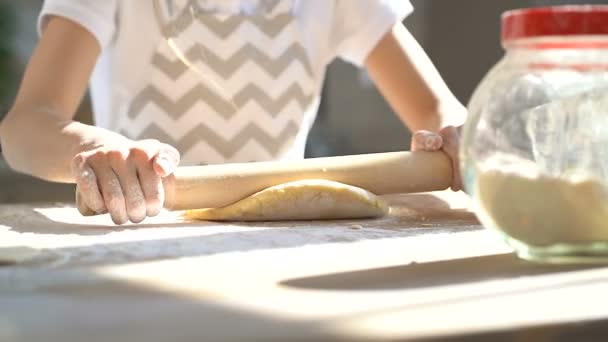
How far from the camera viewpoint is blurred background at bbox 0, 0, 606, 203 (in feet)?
7.50

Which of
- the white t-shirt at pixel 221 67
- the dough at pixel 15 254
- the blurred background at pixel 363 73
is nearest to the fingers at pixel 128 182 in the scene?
the dough at pixel 15 254

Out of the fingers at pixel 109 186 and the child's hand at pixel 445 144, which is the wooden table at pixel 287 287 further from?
the child's hand at pixel 445 144

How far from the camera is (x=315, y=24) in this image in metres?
1.22

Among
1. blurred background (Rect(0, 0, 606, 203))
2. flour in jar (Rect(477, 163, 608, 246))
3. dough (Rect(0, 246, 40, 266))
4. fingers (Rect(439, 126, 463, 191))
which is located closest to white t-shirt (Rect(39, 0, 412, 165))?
fingers (Rect(439, 126, 463, 191))

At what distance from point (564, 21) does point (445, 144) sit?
350 millimetres

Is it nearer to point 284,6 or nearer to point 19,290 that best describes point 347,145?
point 284,6

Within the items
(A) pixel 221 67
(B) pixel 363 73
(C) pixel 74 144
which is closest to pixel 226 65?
(A) pixel 221 67

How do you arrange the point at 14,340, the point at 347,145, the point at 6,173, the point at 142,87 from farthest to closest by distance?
1. the point at 347,145
2. the point at 6,173
3. the point at 142,87
4. the point at 14,340

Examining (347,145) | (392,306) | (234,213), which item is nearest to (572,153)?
(392,306)

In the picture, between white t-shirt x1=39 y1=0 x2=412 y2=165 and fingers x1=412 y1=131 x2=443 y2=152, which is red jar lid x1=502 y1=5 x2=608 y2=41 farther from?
white t-shirt x1=39 y1=0 x2=412 y2=165

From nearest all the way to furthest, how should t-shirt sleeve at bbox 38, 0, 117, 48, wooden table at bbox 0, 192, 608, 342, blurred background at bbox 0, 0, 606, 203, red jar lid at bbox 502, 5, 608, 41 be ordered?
wooden table at bbox 0, 192, 608, 342 → red jar lid at bbox 502, 5, 608, 41 → t-shirt sleeve at bbox 38, 0, 117, 48 → blurred background at bbox 0, 0, 606, 203

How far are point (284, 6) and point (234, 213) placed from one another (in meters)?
0.51

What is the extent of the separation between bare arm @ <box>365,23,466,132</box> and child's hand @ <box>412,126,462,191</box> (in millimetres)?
238

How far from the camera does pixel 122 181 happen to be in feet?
2.32
